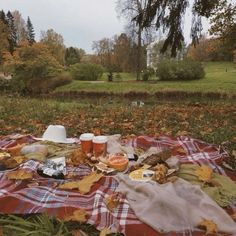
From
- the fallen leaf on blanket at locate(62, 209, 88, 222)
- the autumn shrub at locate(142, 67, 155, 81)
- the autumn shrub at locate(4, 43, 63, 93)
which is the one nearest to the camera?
the fallen leaf on blanket at locate(62, 209, 88, 222)

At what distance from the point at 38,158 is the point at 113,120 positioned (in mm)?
3598

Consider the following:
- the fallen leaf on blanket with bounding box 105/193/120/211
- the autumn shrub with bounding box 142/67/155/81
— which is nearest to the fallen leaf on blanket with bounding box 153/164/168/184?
the fallen leaf on blanket with bounding box 105/193/120/211

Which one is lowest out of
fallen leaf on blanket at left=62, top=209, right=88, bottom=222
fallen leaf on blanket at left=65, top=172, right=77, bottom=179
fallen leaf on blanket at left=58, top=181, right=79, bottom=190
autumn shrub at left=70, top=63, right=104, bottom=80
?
autumn shrub at left=70, top=63, right=104, bottom=80

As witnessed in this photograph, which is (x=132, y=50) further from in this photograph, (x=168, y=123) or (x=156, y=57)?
(x=168, y=123)

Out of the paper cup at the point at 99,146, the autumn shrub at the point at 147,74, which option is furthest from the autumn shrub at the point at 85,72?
the paper cup at the point at 99,146

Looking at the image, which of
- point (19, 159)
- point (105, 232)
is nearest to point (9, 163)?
point (19, 159)

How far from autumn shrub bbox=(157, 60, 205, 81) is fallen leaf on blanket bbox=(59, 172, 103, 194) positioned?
72.4ft

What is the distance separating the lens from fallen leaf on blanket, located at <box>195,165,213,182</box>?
3088 mm

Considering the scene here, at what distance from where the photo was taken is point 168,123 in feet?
21.5

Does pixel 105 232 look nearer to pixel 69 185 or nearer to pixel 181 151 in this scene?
pixel 69 185

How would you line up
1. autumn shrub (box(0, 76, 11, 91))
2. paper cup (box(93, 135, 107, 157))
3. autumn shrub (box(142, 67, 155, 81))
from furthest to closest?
autumn shrub (box(142, 67, 155, 81)) → autumn shrub (box(0, 76, 11, 91)) → paper cup (box(93, 135, 107, 157))

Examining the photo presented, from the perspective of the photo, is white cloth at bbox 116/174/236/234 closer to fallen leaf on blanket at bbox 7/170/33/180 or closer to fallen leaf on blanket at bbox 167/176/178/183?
fallen leaf on blanket at bbox 167/176/178/183

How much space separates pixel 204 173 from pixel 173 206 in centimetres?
72

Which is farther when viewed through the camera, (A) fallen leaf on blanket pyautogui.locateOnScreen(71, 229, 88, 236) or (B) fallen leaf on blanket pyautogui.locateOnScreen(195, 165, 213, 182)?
(B) fallen leaf on blanket pyautogui.locateOnScreen(195, 165, 213, 182)
